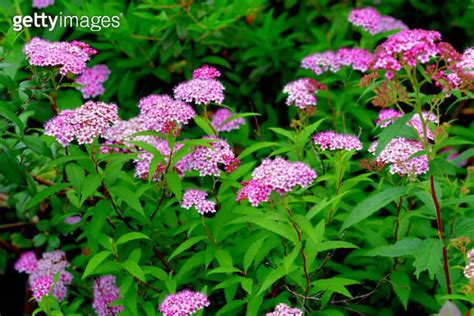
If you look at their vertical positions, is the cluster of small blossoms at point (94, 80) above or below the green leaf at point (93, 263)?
below

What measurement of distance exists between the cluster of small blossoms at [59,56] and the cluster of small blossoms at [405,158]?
3.68 feet

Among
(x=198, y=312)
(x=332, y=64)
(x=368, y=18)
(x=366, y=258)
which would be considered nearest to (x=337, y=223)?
(x=366, y=258)

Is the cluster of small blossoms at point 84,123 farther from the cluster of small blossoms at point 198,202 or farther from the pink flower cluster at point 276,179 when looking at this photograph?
the pink flower cluster at point 276,179

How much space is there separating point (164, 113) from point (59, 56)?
455 millimetres

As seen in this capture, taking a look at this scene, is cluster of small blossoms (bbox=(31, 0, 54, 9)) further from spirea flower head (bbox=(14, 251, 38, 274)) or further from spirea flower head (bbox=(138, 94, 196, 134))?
spirea flower head (bbox=(138, 94, 196, 134))

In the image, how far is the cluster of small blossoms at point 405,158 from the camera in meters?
2.34

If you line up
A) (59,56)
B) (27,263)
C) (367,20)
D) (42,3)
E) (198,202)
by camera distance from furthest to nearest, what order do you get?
(42,3) < (367,20) < (27,263) < (59,56) < (198,202)

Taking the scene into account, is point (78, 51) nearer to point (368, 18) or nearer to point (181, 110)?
point (181, 110)

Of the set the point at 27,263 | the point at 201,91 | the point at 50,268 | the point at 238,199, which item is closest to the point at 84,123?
the point at 201,91

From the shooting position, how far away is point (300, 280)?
2.35m

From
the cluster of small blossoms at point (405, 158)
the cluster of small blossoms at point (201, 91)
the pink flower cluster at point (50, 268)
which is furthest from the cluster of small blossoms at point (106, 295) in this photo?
the cluster of small blossoms at point (405, 158)

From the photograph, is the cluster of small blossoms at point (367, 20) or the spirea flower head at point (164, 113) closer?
the spirea flower head at point (164, 113)

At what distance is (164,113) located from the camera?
2.41 m

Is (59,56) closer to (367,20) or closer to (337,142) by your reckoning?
(337,142)
